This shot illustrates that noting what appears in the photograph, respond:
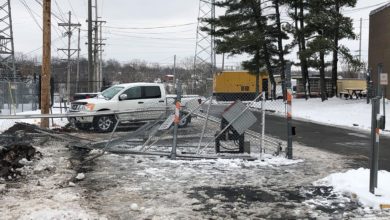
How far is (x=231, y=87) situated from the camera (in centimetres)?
4975

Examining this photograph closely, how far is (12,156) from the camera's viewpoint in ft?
33.4

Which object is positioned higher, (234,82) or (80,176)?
(234,82)

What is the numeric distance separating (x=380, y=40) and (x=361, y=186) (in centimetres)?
3214

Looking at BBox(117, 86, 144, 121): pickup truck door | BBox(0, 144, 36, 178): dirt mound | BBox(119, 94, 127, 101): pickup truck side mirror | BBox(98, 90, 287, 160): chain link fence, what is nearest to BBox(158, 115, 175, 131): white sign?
BBox(98, 90, 287, 160): chain link fence

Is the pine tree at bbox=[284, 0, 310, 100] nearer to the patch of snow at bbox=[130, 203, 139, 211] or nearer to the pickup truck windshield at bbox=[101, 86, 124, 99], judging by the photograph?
the pickup truck windshield at bbox=[101, 86, 124, 99]

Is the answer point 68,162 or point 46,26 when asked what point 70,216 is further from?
point 46,26

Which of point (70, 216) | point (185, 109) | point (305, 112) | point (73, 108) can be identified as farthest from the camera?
point (305, 112)

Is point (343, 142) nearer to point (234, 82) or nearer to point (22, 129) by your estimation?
point (22, 129)

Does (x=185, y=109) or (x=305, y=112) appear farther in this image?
(x=305, y=112)

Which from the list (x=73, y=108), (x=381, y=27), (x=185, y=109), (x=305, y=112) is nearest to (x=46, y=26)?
(x=73, y=108)

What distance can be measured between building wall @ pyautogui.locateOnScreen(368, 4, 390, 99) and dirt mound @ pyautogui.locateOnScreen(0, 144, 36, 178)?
28659 mm

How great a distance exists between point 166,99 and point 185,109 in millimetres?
8441

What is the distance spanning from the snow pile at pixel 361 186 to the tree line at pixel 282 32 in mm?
25995

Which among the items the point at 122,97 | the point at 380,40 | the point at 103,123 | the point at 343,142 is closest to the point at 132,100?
the point at 122,97
